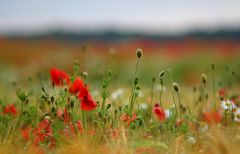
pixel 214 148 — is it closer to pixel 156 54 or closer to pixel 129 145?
pixel 129 145

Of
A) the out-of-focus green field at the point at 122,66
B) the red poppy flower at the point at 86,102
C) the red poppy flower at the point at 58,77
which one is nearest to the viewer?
the red poppy flower at the point at 86,102

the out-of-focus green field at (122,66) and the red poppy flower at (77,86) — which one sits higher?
the out-of-focus green field at (122,66)

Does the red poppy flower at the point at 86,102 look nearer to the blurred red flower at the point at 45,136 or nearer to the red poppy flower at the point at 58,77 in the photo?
the blurred red flower at the point at 45,136

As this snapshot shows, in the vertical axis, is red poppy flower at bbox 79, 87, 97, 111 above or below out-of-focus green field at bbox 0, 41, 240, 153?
below

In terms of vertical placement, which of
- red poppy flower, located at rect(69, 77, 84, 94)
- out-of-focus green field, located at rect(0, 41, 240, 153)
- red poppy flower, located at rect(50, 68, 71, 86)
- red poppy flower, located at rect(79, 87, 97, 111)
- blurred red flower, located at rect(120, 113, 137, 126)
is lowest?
blurred red flower, located at rect(120, 113, 137, 126)

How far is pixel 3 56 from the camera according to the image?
45.6ft

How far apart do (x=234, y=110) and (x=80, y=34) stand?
38.0 metres

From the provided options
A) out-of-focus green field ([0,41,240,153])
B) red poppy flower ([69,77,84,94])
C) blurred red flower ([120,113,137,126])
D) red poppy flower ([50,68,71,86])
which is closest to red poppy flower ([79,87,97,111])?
red poppy flower ([69,77,84,94])

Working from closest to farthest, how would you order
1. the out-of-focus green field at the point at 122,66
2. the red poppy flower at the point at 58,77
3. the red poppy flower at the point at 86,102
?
1. the red poppy flower at the point at 86,102
2. the red poppy flower at the point at 58,77
3. the out-of-focus green field at the point at 122,66

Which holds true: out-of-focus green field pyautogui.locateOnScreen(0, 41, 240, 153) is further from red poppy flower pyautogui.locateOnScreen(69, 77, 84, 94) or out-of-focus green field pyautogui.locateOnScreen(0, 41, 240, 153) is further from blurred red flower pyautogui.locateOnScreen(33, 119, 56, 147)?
red poppy flower pyautogui.locateOnScreen(69, 77, 84, 94)

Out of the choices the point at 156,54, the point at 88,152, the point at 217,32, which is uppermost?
the point at 217,32

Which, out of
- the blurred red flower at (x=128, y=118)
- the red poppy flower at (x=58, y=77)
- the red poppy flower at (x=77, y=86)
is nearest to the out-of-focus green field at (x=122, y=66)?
the red poppy flower at (x=58, y=77)

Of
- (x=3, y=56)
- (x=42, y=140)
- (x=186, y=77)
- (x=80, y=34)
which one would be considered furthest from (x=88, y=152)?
(x=80, y=34)

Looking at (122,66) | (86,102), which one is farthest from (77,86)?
(122,66)
